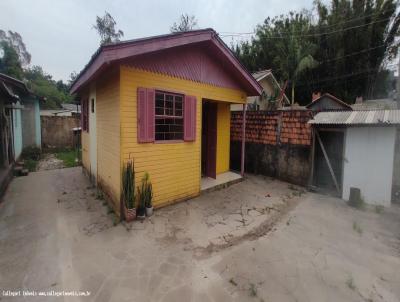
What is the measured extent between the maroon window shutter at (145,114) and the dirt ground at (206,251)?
1.74 meters

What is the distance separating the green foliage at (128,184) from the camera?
4.11 metres

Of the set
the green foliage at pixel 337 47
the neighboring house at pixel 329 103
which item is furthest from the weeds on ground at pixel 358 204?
the green foliage at pixel 337 47

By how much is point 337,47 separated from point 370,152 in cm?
2079

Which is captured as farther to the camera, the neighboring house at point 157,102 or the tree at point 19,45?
the tree at point 19,45

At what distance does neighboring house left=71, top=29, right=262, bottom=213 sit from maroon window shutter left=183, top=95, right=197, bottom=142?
2 centimetres

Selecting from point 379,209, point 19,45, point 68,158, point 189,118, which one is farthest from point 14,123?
point 19,45

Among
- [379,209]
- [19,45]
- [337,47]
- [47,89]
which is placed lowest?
[379,209]

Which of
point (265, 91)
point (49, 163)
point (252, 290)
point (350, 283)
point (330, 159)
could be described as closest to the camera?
point (252, 290)

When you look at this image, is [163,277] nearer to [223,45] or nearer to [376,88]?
[223,45]

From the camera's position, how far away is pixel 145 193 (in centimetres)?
443

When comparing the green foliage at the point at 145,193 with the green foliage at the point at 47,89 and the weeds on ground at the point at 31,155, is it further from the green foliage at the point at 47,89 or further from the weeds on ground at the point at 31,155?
the green foliage at the point at 47,89

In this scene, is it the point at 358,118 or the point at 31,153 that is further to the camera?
the point at 31,153

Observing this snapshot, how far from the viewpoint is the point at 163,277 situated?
278cm

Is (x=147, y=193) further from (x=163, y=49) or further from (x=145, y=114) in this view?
(x=163, y=49)
